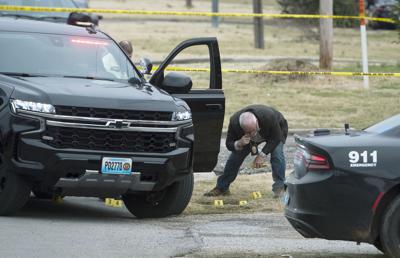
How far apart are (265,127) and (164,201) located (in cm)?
185

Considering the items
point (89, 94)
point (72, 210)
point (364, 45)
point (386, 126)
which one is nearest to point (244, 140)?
point (72, 210)

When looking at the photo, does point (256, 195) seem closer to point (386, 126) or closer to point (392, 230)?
point (386, 126)

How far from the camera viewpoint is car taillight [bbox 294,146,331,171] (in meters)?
8.42

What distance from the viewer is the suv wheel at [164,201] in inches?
443

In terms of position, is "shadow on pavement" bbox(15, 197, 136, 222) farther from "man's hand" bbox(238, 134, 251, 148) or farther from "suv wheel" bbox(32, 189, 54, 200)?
"man's hand" bbox(238, 134, 251, 148)

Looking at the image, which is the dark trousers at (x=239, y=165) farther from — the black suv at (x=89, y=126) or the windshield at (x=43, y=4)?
the windshield at (x=43, y=4)

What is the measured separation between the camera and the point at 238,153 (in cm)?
1288

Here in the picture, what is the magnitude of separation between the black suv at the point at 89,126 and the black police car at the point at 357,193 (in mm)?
2427

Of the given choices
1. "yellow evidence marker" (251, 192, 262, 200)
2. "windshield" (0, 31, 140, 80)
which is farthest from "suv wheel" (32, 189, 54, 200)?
"yellow evidence marker" (251, 192, 262, 200)

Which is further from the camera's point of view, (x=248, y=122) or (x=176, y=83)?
(x=248, y=122)

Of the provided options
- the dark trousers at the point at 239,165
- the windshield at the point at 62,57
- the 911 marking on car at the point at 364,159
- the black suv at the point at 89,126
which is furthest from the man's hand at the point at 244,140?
the 911 marking on car at the point at 364,159

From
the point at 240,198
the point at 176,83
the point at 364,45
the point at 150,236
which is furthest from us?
the point at 364,45

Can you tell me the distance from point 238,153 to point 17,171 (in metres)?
3.38

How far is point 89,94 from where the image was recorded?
34.2ft
